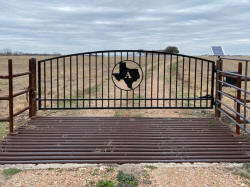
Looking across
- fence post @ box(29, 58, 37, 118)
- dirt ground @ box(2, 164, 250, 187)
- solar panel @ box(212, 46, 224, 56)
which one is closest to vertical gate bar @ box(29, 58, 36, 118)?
fence post @ box(29, 58, 37, 118)

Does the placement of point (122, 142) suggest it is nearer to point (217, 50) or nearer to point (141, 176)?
point (141, 176)

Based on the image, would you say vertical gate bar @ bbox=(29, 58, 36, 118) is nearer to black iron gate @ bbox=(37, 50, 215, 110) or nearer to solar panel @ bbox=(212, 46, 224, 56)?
black iron gate @ bbox=(37, 50, 215, 110)

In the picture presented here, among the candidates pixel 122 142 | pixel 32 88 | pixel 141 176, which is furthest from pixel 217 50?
pixel 141 176

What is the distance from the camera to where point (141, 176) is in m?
4.00

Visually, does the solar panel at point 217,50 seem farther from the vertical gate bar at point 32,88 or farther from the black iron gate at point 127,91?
the vertical gate bar at point 32,88

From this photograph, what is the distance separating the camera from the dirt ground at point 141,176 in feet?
12.5

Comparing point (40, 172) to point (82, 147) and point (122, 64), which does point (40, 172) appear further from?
point (122, 64)

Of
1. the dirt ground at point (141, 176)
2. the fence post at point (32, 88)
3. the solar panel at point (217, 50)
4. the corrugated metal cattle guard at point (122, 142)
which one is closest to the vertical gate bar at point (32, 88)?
the fence post at point (32, 88)

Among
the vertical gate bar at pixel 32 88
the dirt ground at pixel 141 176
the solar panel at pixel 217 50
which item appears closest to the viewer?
the dirt ground at pixel 141 176

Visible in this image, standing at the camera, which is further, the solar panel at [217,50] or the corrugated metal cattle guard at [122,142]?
the solar panel at [217,50]

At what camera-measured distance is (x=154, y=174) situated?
4.07 m

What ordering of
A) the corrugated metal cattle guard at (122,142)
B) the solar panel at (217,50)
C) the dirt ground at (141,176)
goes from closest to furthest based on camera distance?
the dirt ground at (141,176)
the corrugated metal cattle guard at (122,142)
the solar panel at (217,50)

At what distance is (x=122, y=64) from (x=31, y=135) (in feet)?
8.79

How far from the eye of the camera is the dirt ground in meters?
3.79
